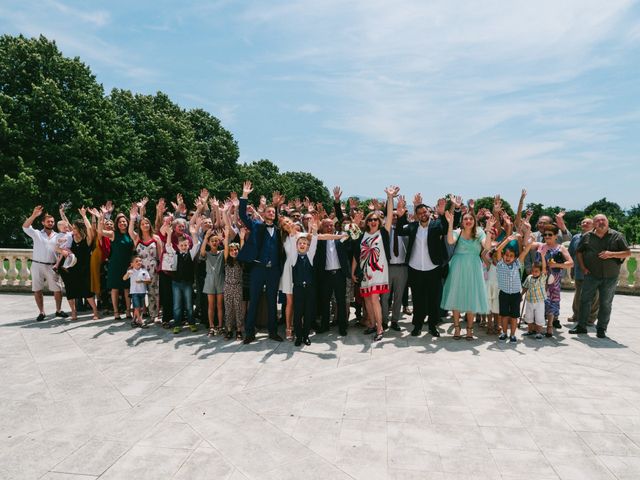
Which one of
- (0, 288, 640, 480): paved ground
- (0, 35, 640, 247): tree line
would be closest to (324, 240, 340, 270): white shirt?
(0, 288, 640, 480): paved ground

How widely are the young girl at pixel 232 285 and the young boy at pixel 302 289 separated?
1008 mm

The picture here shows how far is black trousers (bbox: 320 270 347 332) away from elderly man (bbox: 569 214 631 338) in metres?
4.38

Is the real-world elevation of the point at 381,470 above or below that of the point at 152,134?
below

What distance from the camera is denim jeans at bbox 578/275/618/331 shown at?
7.35 meters

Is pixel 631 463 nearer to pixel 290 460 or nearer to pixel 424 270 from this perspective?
pixel 290 460

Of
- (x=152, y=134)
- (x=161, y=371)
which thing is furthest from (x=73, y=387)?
(x=152, y=134)

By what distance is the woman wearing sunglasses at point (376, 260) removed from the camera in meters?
7.24

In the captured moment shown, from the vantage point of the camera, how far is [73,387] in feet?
16.9

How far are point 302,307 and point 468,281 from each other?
2.97m

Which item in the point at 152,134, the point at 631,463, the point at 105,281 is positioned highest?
the point at 152,134

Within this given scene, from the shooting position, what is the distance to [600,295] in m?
7.51

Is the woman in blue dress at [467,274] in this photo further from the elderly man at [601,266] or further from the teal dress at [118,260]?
the teal dress at [118,260]

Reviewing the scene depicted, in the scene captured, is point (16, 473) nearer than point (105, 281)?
Yes

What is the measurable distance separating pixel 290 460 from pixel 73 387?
3.33 m
